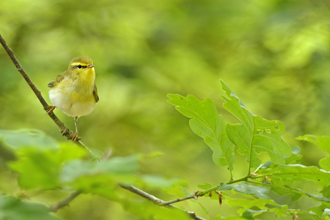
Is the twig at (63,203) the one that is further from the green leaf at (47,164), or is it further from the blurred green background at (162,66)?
the blurred green background at (162,66)

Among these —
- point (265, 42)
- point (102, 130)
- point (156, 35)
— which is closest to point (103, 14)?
point (156, 35)

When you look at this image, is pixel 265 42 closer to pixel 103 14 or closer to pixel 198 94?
pixel 198 94

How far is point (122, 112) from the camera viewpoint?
4.00 meters

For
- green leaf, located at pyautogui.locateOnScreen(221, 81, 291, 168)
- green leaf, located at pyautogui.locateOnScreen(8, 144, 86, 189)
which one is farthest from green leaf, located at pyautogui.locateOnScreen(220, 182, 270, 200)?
green leaf, located at pyautogui.locateOnScreen(8, 144, 86, 189)

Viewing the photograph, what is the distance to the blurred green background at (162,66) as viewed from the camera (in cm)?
371

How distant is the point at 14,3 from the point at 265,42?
2848 mm

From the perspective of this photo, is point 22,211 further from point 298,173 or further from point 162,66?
point 162,66

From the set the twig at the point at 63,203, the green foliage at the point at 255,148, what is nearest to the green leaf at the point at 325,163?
the green foliage at the point at 255,148

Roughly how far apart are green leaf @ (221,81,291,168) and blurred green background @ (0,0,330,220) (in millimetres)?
2378

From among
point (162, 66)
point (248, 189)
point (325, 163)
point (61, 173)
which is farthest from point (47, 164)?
point (162, 66)

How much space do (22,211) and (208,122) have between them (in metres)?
0.83

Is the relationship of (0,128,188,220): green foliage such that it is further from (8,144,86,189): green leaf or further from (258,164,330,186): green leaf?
(258,164,330,186): green leaf

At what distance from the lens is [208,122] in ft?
4.24

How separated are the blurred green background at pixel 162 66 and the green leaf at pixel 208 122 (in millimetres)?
2346
